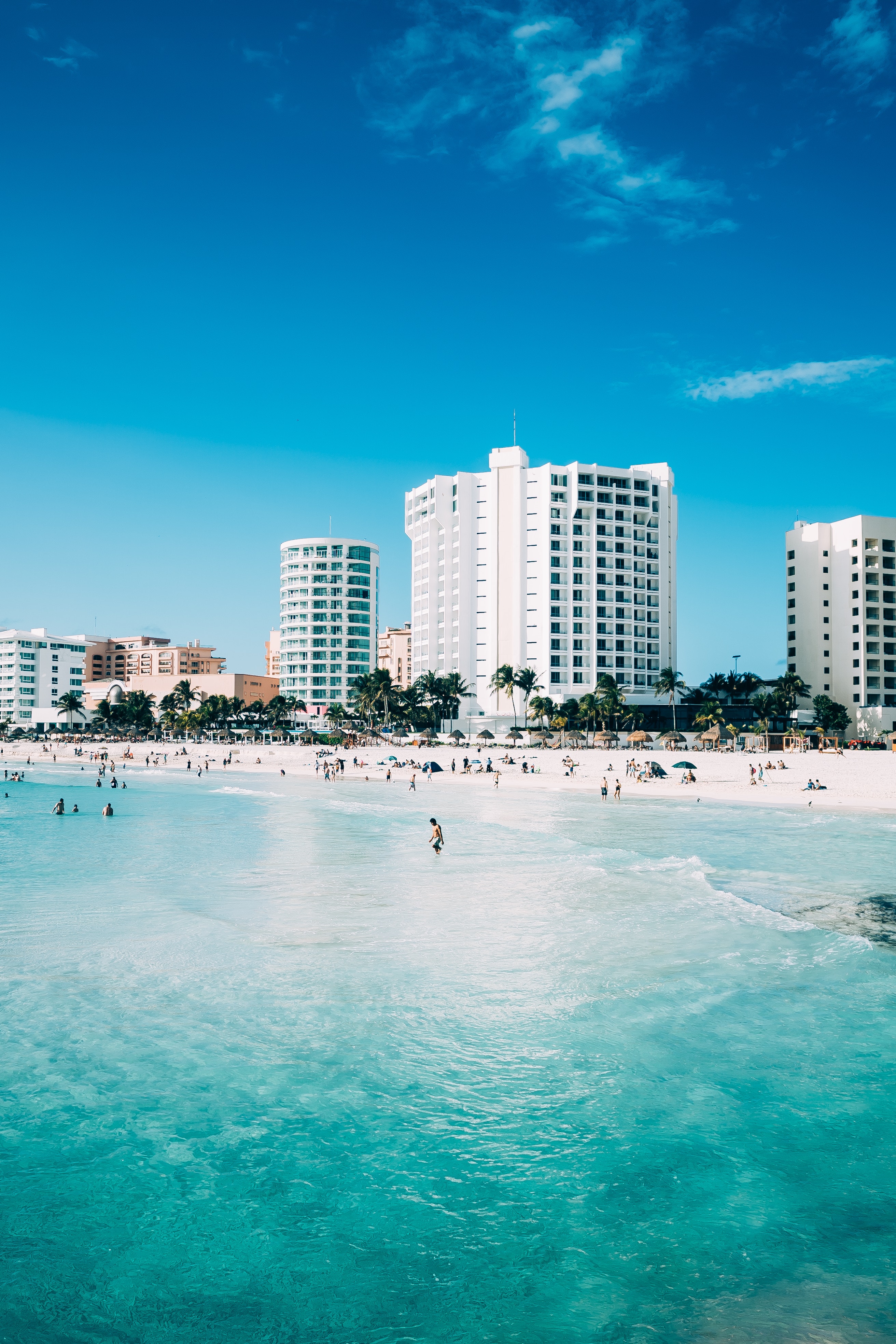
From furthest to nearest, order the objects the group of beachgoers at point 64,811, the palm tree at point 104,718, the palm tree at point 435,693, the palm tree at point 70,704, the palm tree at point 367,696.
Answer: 1. the palm tree at point 70,704
2. the palm tree at point 104,718
3. the palm tree at point 435,693
4. the palm tree at point 367,696
5. the group of beachgoers at point 64,811

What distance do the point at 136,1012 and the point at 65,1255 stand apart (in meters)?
7.30

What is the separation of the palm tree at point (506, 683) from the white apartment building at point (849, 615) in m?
46.4

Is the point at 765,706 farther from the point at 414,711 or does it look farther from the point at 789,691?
the point at 414,711

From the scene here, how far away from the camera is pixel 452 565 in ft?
459

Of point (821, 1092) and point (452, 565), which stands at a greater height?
point (452, 565)

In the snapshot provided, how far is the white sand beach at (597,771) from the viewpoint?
66.4 meters

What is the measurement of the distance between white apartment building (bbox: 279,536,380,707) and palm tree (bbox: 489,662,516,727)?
6304cm

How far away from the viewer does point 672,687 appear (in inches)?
4690

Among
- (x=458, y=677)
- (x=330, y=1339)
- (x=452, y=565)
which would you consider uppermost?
(x=452, y=565)

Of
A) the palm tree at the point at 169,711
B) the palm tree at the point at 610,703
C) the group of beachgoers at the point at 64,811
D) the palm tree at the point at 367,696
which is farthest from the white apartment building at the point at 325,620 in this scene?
the group of beachgoers at the point at 64,811

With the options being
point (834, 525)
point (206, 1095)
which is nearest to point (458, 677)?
point (834, 525)

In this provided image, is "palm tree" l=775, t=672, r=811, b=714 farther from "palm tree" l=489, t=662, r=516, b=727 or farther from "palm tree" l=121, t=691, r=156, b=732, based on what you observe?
"palm tree" l=121, t=691, r=156, b=732

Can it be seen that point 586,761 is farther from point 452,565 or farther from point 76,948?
point 76,948

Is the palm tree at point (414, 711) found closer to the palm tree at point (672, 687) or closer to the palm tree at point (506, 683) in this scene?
the palm tree at point (506, 683)
